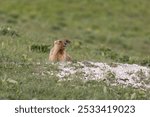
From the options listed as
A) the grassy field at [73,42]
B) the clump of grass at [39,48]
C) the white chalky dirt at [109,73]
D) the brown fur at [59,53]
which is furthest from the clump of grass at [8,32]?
the white chalky dirt at [109,73]

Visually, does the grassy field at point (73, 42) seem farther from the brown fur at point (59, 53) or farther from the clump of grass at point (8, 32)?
the brown fur at point (59, 53)

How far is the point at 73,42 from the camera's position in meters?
24.6

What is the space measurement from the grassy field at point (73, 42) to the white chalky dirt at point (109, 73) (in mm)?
431

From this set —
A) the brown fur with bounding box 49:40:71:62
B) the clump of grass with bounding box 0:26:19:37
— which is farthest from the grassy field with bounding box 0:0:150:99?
the brown fur with bounding box 49:40:71:62

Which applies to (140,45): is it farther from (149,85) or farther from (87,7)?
(149,85)

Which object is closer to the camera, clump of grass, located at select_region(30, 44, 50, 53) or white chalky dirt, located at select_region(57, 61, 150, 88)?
white chalky dirt, located at select_region(57, 61, 150, 88)

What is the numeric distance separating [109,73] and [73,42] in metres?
7.91

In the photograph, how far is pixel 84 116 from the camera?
13.3m

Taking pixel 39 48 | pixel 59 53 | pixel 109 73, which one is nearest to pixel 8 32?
pixel 39 48

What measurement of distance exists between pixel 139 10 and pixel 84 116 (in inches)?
1351

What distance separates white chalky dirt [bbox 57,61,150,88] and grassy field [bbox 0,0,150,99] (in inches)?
16.9

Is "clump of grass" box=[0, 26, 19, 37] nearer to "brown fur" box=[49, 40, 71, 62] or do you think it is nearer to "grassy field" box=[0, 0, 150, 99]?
"grassy field" box=[0, 0, 150, 99]

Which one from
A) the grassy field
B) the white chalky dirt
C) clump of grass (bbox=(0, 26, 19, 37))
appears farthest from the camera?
clump of grass (bbox=(0, 26, 19, 37))

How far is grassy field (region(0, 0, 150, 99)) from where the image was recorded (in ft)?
49.0
